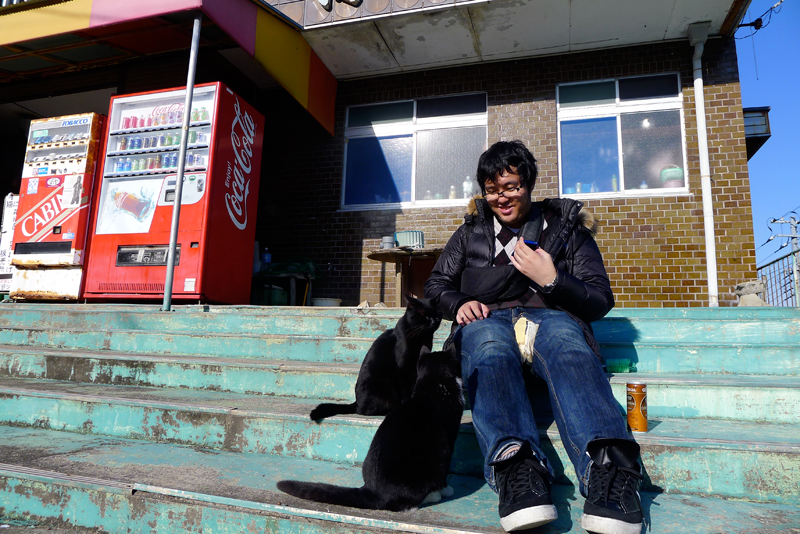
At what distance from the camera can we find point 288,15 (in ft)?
20.1

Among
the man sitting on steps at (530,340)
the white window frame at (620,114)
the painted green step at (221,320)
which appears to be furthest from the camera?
the white window frame at (620,114)

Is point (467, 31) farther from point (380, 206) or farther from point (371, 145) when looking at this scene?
point (380, 206)

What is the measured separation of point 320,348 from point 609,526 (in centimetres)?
206

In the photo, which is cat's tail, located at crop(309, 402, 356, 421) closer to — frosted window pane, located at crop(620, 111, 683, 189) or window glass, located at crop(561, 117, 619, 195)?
window glass, located at crop(561, 117, 619, 195)

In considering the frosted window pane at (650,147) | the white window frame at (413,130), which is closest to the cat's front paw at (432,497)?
the white window frame at (413,130)

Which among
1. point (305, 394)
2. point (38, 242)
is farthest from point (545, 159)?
point (38, 242)

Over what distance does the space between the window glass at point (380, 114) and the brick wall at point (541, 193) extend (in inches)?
4.7

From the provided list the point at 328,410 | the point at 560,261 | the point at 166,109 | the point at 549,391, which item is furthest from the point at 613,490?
the point at 166,109

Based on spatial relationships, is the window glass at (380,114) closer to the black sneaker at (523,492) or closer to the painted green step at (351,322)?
the painted green step at (351,322)

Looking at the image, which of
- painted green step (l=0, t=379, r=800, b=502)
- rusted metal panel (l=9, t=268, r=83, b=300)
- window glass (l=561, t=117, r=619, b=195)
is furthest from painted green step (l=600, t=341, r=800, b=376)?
rusted metal panel (l=9, t=268, r=83, b=300)

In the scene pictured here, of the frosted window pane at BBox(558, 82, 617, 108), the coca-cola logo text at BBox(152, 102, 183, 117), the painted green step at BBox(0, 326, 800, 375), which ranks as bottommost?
the painted green step at BBox(0, 326, 800, 375)

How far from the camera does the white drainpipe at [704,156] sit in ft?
17.4

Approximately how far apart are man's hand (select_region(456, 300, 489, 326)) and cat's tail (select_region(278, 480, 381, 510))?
0.79m

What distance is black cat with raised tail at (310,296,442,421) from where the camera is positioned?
206 cm
